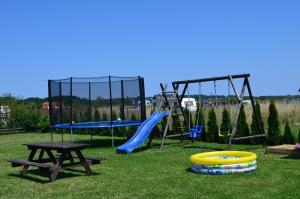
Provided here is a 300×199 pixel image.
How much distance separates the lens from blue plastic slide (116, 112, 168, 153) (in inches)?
499

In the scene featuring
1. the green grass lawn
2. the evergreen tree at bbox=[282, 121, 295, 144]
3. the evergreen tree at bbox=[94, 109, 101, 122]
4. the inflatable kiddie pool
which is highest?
the evergreen tree at bbox=[94, 109, 101, 122]

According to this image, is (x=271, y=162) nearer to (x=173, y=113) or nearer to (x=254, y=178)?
(x=254, y=178)

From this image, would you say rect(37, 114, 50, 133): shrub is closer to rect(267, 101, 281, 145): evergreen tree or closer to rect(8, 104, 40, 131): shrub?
rect(8, 104, 40, 131): shrub

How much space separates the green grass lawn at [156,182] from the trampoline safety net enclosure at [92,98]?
5.52 m

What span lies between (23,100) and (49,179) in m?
22.3

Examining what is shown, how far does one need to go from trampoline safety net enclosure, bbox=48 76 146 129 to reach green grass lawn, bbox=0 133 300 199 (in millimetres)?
5524

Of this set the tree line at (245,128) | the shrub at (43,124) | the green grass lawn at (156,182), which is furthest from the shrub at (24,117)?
the green grass lawn at (156,182)

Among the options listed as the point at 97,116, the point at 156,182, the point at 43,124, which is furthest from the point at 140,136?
the point at 43,124

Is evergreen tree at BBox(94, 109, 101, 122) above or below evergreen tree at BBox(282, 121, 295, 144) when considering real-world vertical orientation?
above

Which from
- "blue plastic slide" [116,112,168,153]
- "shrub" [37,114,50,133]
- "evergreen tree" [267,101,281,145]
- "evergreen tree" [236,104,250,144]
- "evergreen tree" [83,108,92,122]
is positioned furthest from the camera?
"shrub" [37,114,50,133]

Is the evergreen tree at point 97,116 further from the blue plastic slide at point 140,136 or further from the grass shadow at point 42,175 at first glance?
the grass shadow at point 42,175

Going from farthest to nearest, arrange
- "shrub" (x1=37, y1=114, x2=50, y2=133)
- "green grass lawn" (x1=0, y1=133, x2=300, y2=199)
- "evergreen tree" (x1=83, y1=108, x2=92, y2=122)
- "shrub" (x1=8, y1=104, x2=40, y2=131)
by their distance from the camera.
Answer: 1. "shrub" (x1=8, y1=104, x2=40, y2=131)
2. "shrub" (x1=37, y1=114, x2=50, y2=133)
3. "evergreen tree" (x1=83, y1=108, x2=92, y2=122)
4. "green grass lawn" (x1=0, y1=133, x2=300, y2=199)

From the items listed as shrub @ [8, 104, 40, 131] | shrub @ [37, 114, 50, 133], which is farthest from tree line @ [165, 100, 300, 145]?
shrub @ [8, 104, 40, 131]

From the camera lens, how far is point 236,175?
8.10m
